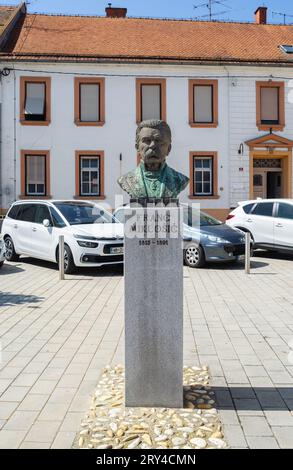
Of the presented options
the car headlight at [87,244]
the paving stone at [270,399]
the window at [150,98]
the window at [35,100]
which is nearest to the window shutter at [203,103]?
the window at [150,98]

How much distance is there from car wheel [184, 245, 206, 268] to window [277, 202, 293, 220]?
292cm

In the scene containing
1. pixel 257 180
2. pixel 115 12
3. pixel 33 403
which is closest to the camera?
pixel 33 403

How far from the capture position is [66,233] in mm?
11367

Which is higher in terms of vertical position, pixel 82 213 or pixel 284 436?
pixel 82 213

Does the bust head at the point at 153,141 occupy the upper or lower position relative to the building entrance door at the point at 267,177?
lower

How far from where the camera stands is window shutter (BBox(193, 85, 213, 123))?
2327 cm

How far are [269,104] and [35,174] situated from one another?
461 inches

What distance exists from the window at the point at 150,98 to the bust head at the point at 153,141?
62.9 feet

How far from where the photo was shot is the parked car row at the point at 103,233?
11234 mm

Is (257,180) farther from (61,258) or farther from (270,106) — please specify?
(61,258)

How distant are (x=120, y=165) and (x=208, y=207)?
4.59 m

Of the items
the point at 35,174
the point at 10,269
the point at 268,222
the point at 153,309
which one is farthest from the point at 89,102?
the point at 153,309

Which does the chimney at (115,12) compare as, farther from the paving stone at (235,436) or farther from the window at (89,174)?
the paving stone at (235,436)

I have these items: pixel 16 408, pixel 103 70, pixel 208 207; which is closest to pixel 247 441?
pixel 16 408
